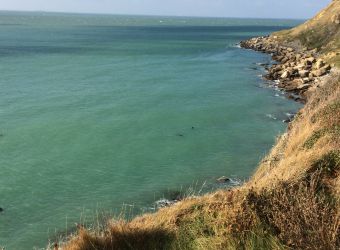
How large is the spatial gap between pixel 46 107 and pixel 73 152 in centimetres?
1279

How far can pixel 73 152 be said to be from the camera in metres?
27.3

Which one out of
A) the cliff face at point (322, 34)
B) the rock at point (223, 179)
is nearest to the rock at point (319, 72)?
the cliff face at point (322, 34)

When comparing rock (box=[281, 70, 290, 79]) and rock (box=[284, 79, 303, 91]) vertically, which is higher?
rock (box=[281, 70, 290, 79])

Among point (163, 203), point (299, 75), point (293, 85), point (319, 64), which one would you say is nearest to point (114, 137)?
point (163, 203)

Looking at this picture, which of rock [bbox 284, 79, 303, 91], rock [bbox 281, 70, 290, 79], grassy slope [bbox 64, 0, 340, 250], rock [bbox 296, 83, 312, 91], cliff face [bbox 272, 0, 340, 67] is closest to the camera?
grassy slope [bbox 64, 0, 340, 250]

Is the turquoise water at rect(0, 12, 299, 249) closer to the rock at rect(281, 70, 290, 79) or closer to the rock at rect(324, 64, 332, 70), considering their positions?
the rock at rect(281, 70, 290, 79)

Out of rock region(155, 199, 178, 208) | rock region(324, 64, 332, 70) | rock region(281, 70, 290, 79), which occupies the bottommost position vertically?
rock region(155, 199, 178, 208)

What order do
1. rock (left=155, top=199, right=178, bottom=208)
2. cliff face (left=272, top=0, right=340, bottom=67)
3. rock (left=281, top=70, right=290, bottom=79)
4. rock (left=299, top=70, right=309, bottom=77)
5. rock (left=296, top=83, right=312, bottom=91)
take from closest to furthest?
1. rock (left=155, top=199, right=178, bottom=208)
2. rock (left=296, top=83, right=312, bottom=91)
3. rock (left=299, top=70, right=309, bottom=77)
4. rock (left=281, top=70, right=290, bottom=79)
5. cliff face (left=272, top=0, right=340, bottom=67)

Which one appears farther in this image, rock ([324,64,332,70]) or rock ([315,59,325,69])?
rock ([315,59,325,69])

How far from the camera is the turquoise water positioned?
Result: 20438 mm

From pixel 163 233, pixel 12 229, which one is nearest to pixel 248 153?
pixel 12 229

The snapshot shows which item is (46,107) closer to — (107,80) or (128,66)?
(107,80)

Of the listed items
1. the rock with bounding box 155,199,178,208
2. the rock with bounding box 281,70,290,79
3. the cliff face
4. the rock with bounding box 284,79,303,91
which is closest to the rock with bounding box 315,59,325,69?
the rock with bounding box 281,70,290,79

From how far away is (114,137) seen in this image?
3047 centimetres
